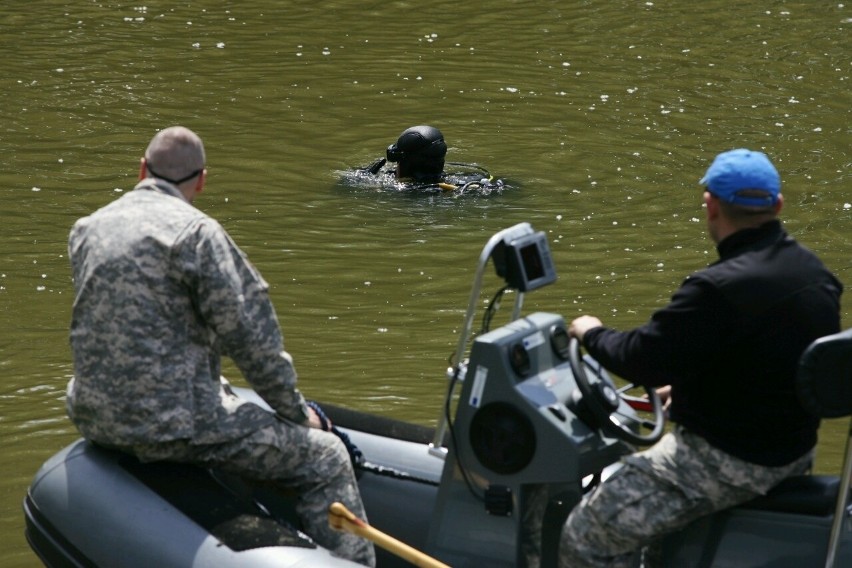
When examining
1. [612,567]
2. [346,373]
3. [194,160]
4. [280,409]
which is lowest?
[346,373]

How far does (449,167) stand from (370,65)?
10.5 ft

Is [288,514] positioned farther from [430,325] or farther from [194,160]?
[430,325]

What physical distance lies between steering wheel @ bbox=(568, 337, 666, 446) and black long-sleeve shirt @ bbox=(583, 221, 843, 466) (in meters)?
0.26

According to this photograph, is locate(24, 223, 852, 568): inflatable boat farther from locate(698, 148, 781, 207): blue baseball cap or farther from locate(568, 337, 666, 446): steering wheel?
locate(698, 148, 781, 207): blue baseball cap

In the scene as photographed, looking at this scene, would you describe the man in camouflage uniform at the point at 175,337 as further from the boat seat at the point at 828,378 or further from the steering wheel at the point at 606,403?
the boat seat at the point at 828,378

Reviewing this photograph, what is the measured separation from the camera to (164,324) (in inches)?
195

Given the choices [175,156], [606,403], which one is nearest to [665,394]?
[606,403]

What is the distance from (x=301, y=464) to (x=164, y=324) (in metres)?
0.72

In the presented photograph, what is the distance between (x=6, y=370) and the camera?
852 centimetres

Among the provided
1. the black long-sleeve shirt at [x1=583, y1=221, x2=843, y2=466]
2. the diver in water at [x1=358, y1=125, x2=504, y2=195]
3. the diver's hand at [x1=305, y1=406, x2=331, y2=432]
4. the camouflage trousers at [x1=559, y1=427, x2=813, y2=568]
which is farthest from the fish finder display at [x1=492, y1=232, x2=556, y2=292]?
the diver in water at [x1=358, y1=125, x2=504, y2=195]

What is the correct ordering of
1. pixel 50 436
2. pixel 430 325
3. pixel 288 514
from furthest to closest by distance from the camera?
pixel 430 325 → pixel 50 436 → pixel 288 514

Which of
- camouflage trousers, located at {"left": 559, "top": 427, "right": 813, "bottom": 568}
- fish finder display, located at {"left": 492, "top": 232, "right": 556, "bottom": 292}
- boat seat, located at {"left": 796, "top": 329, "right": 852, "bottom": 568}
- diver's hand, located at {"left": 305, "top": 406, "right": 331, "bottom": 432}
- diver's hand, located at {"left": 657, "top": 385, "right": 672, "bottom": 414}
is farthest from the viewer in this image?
diver's hand, located at {"left": 305, "top": 406, "right": 331, "bottom": 432}

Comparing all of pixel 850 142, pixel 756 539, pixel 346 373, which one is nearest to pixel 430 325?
pixel 346 373

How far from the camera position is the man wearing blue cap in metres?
4.41
